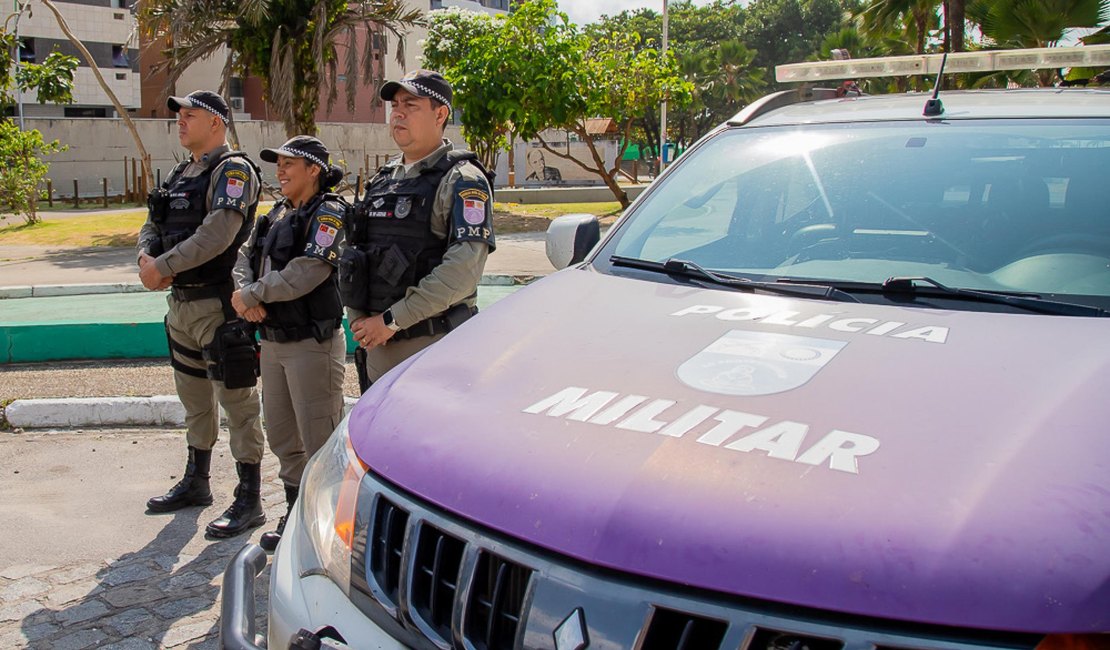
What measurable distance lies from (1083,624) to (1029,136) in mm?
1734

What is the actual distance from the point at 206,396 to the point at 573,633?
3763 millimetres

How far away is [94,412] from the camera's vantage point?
6000mm

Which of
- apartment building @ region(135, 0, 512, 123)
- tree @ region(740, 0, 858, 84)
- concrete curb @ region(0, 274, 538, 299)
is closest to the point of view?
concrete curb @ region(0, 274, 538, 299)

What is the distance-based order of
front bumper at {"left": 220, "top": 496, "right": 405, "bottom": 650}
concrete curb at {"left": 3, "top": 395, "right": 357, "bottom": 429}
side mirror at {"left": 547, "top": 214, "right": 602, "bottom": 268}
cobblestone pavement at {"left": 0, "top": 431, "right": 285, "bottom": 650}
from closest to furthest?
front bumper at {"left": 220, "top": 496, "right": 405, "bottom": 650} → side mirror at {"left": 547, "top": 214, "right": 602, "bottom": 268} → cobblestone pavement at {"left": 0, "top": 431, "right": 285, "bottom": 650} → concrete curb at {"left": 3, "top": 395, "right": 357, "bottom": 429}

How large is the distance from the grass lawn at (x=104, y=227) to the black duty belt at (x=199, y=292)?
12.9 m

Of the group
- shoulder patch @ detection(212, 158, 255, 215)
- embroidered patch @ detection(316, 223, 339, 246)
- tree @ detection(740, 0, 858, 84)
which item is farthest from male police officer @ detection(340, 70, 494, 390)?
tree @ detection(740, 0, 858, 84)

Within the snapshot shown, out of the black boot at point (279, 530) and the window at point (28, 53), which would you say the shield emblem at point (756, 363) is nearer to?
the black boot at point (279, 530)

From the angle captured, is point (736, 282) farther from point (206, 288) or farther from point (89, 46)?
point (89, 46)

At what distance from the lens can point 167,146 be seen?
33.9m

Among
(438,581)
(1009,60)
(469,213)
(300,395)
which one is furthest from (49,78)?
(438,581)

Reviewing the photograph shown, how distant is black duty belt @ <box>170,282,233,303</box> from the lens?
471cm

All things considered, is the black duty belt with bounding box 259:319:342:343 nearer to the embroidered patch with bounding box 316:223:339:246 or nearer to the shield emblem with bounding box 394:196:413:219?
the embroidered patch with bounding box 316:223:339:246

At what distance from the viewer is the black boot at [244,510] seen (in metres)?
4.41

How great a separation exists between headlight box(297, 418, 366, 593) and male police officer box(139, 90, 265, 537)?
244 cm
